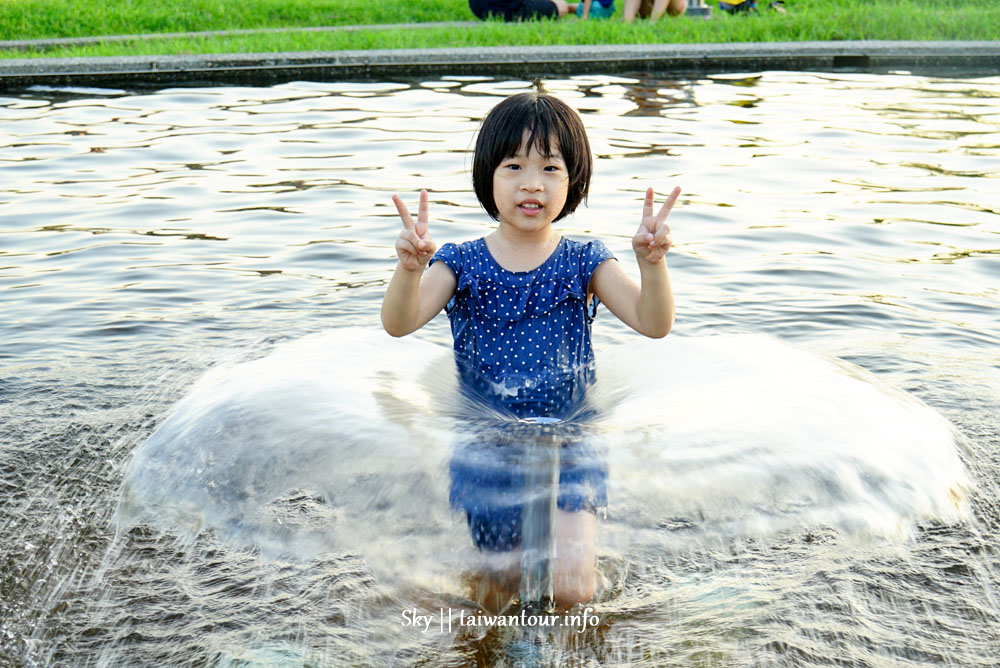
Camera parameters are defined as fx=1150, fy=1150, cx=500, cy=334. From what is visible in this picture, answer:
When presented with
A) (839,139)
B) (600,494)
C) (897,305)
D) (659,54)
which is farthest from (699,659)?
(659,54)

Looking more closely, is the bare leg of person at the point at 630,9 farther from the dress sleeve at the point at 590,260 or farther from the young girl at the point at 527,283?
the dress sleeve at the point at 590,260

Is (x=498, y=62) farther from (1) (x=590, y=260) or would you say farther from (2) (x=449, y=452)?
(2) (x=449, y=452)

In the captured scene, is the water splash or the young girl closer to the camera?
the water splash

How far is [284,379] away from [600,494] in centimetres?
135

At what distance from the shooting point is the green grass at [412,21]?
13617 mm

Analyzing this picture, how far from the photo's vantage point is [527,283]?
4.07 metres

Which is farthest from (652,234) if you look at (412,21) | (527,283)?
(412,21)

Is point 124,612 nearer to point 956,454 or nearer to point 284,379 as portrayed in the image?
point 284,379

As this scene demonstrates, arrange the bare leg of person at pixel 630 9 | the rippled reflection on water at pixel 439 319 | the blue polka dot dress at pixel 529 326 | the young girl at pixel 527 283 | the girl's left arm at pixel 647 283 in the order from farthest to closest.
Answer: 1. the bare leg of person at pixel 630 9
2. the blue polka dot dress at pixel 529 326
3. the young girl at pixel 527 283
4. the girl's left arm at pixel 647 283
5. the rippled reflection on water at pixel 439 319

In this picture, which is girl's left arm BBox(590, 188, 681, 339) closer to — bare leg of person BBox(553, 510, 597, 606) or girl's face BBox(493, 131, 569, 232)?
girl's face BBox(493, 131, 569, 232)

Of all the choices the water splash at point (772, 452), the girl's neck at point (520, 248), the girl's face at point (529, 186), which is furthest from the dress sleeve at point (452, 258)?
the water splash at point (772, 452)

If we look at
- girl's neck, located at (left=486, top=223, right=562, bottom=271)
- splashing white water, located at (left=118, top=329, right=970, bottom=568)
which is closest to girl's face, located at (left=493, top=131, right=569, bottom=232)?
girl's neck, located at (left=486, top=223, right=562, bottom=271)

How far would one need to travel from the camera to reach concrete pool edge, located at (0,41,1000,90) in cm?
1253

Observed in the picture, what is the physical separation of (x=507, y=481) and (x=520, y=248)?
1048 millimetres
